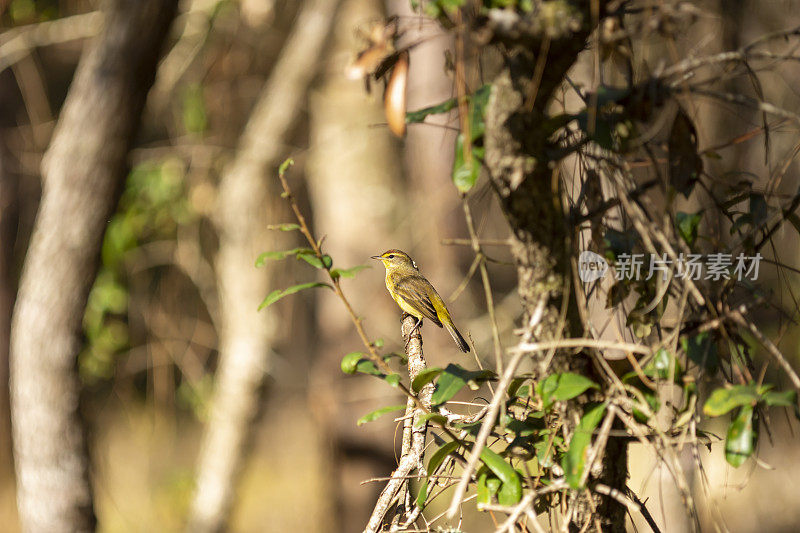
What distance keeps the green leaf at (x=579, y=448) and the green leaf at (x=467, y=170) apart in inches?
17.0

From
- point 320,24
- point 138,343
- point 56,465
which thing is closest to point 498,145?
point 56,465

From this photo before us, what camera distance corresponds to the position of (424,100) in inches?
214

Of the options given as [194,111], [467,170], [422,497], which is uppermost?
[194,111]

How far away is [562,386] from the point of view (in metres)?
1.20

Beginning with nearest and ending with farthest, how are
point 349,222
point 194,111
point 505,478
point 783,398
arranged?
point 783,398 → point 505,478 → point 349,222 → point 194,111

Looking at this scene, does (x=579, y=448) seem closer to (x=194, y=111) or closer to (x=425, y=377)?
(x=425, y=377)

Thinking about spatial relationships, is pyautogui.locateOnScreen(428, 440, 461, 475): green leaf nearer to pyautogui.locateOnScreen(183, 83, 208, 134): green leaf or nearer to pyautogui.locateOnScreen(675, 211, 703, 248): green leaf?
pyautogui.locateOnScreen(675, 211, 703, 248): green leaf

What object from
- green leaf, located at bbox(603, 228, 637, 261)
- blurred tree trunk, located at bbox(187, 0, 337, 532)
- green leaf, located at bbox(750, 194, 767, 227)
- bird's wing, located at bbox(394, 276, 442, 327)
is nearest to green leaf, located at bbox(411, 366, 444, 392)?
green leaf, located at bbox(603, 228, 637, 261)

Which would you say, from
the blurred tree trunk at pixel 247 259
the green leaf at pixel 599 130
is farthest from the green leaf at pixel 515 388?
the blurred tree trunk at pixel 247 259

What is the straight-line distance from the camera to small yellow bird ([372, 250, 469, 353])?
2469 millimetres

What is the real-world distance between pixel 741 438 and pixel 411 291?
151cm

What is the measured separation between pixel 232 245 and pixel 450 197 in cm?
188

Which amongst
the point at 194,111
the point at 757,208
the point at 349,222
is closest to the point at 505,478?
the point at 757,208

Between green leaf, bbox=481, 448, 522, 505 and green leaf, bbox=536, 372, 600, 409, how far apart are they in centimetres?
13
